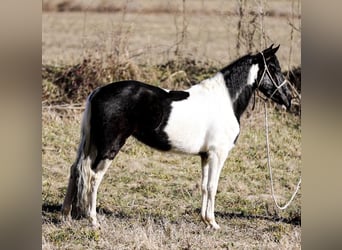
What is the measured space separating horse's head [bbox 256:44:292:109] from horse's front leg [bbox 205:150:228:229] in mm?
513

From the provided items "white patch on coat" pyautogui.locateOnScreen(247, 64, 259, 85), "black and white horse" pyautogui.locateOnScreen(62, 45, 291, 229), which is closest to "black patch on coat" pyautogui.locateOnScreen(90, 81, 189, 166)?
"black and white horse" pyautogui.locateOnScreen(62, 45, 291, 229)

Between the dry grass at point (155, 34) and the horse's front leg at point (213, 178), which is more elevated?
the dry grass at point (155, 34)

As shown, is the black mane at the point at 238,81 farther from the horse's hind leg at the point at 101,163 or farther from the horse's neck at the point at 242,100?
the horse's hind leg at the point at 101,163

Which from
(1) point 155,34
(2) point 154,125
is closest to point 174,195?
(2) point 154,125

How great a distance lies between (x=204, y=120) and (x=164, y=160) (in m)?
0.36

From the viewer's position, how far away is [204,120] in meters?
4.60

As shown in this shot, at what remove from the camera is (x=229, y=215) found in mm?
4742

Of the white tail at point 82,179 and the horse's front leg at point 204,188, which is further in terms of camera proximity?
the horse's front leg at point 204,188

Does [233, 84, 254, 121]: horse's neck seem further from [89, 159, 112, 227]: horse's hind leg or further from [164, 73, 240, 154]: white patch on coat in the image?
[89, 159, 112, 227]: horse's hind leg

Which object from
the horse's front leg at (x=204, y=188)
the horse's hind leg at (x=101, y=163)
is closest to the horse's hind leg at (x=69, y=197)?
the horse's hind leg at (x=101, y=163)

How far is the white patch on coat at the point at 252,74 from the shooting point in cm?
472

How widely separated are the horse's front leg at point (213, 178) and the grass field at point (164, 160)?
0.05 m

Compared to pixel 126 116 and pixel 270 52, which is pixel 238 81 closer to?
pixel 270 52
